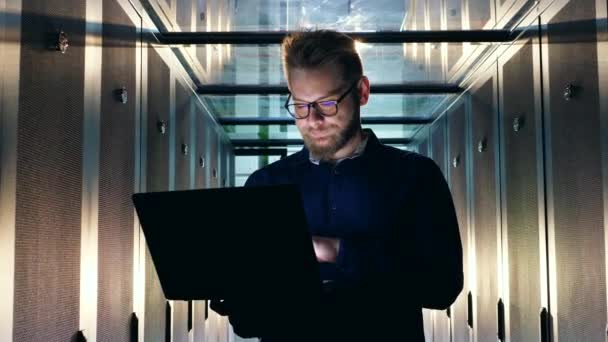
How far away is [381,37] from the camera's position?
4.84m

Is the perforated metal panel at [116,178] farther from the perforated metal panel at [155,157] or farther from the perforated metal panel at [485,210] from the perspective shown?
the perforated metal panel at [485,210]

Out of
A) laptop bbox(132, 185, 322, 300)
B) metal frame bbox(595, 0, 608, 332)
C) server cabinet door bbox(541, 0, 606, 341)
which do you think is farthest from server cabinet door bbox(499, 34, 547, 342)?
laptop bbox(132, 185, 322, 300)

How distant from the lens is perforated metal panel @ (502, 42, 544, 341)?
14.3ft

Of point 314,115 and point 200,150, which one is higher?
point 200,150

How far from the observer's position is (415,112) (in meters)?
8.20

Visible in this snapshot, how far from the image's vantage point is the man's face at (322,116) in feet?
6.29

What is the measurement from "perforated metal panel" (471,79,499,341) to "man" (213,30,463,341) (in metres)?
3.78

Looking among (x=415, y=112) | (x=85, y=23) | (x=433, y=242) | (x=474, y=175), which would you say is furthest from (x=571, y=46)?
(x=415, y=112)

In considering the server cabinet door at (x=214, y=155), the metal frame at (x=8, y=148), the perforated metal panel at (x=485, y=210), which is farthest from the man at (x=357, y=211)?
the server cabinet door at (x=214, y=155)

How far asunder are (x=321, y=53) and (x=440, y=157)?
21.3ft

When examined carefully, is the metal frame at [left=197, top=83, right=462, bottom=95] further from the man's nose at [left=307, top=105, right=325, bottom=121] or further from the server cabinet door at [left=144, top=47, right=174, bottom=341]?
the man's nose at [left=307, top=105, right=325, bottom=121]

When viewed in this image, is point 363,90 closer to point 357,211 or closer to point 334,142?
point 334,142

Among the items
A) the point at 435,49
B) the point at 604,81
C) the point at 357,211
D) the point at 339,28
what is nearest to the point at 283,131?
the point at 435,49

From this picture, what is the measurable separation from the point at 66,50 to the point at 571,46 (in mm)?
2483
